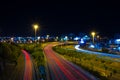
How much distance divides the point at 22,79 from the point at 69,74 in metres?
10.1

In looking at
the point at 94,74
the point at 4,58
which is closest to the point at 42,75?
the point at 94,74

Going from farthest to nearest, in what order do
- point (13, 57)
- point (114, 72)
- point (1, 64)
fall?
1. point (13, 57)
2. point (1, 64)
3. point (114, 72)

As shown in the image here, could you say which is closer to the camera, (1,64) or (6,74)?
(6,74)

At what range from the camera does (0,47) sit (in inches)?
2451

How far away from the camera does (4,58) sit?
6091 cm

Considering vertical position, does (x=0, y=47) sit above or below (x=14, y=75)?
above

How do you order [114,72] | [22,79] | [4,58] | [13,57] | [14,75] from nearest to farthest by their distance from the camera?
[22,79]
[14,75]
[114,72]
[4,58]
[13,57]

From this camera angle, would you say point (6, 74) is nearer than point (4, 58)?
Yes

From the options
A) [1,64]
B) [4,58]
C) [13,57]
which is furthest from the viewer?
[13,57]

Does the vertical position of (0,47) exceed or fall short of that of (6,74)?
it exceeds it

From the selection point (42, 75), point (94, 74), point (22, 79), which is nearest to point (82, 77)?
point (94, 74)

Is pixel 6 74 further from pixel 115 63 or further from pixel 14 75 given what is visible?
pixel 115 63

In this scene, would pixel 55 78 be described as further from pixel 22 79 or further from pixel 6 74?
pixel 6 74

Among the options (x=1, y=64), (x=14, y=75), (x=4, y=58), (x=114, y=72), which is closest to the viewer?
(x=14, y=75)
